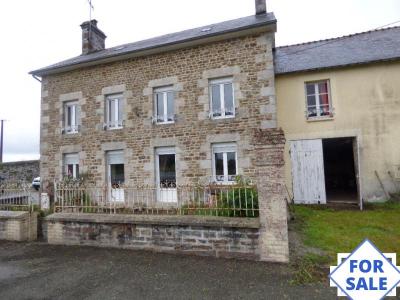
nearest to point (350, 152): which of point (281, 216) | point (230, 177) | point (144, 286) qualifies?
point (230, 177)

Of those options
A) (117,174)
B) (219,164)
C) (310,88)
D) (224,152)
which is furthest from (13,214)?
→ (310,88)

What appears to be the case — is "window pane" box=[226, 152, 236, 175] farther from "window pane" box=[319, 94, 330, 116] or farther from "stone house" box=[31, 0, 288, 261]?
"window pane" box=[319, 94, 330, 116]

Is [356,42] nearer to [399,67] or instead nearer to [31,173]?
[399,67]

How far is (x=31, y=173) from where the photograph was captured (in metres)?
17.4

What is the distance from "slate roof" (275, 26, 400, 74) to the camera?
9.20m

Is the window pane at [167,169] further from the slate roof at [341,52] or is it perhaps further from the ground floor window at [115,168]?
the slate roof at [341,52]

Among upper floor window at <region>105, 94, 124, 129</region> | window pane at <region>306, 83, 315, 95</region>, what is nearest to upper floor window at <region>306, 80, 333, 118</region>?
window pane at <region>306, 83, 315, 95</region>

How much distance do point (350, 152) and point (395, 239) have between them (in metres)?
10.4

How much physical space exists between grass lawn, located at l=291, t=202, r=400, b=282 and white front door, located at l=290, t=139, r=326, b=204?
30.3 inches

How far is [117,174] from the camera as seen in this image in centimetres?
1016

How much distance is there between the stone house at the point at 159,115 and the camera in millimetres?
8336

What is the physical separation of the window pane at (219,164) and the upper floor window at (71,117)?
6180mm

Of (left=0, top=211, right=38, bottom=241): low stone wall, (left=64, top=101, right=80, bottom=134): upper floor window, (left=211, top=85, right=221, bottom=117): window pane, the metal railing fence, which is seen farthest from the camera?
(left=64, top=101, right=80, bottom=134): upper floor window

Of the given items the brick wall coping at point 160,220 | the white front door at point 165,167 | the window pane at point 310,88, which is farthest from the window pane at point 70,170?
the window pane at point 310,88
